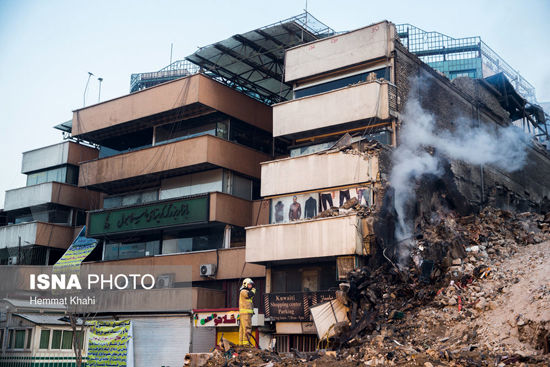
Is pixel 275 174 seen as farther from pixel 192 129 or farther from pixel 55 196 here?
pixel 55 196

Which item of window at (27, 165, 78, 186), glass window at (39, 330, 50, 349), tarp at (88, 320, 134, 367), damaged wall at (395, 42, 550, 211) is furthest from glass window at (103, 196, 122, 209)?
damaged wall at (395, 42, 550, 211)

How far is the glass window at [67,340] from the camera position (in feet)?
75.4

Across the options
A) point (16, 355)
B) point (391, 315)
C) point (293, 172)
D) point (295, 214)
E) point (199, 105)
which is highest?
point (199, 105)

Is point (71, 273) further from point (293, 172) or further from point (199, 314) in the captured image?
point (293, 172)

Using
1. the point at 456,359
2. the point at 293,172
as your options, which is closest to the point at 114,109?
the point at 293,172

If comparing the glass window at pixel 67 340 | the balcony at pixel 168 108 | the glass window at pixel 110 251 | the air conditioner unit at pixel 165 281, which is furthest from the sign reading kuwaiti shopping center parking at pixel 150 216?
the glass window at pixel 67 340

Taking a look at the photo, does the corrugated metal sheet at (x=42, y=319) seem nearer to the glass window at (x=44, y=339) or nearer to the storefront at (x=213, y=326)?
the glass window at (x=44, y=339)

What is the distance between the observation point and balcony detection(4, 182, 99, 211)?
127ft

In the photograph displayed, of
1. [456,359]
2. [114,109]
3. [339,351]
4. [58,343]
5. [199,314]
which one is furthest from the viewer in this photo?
[114,109]

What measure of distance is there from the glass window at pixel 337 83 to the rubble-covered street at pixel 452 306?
6735 millimetres

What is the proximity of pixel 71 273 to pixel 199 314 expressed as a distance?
12.4 metres

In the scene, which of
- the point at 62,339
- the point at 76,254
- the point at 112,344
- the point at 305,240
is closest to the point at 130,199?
the point at 76,254

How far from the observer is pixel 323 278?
85.0 ft

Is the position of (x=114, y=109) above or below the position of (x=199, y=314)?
above
